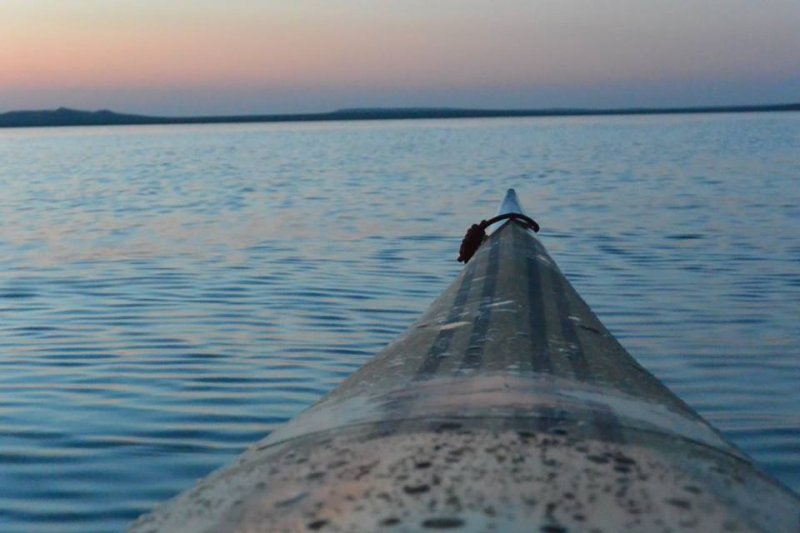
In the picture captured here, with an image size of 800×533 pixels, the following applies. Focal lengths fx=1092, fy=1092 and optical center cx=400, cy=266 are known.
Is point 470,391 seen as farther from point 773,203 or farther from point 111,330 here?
point 773,203

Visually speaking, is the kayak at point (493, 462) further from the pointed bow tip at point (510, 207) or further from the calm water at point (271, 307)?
the pointed bow tip at point (510, 207)

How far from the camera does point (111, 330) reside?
9.95 meters

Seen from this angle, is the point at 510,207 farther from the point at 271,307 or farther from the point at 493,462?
the point at 493,462

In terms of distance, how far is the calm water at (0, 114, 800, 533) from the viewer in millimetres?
6242

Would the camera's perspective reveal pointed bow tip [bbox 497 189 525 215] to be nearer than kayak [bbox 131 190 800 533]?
No

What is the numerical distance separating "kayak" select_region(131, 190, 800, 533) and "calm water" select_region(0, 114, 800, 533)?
6.50 feet

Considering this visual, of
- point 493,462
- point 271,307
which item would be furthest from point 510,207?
point 493,462

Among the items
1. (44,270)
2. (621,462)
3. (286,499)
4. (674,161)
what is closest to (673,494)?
(621,462)

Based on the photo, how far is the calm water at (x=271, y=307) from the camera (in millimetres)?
6242

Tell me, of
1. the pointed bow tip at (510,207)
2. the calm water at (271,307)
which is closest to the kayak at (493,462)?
the calm water at (271,307)

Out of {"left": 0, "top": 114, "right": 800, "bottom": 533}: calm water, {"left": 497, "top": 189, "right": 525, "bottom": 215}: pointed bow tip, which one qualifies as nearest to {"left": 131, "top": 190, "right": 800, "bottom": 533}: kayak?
{"left": 0, "top": 114, "right": 800, "bottom": 533}: calm water

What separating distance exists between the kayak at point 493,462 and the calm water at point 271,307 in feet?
6.50

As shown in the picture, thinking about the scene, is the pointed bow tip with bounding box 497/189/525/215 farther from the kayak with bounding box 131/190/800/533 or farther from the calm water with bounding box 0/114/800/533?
the kayak with bounding box 131/190/800/533

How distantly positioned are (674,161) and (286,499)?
38.8 metres
